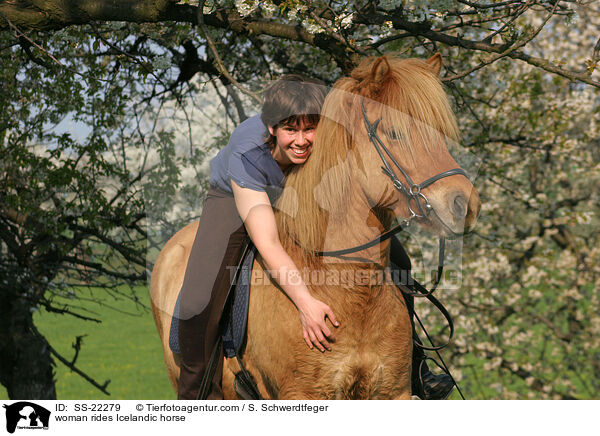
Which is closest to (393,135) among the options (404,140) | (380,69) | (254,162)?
(404,140)

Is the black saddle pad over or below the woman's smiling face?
below

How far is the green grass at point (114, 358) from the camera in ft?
50.2

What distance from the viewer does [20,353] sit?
7281 mm

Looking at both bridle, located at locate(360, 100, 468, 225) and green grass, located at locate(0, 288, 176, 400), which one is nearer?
bridle, located at locate(360, 100, 468, 225)

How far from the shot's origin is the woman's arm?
9.04 feet

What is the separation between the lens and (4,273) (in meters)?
7.05

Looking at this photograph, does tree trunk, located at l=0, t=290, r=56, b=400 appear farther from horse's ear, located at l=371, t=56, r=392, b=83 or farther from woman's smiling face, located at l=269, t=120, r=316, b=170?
horse's ear, located at l=371, t=56, r=392, b=83

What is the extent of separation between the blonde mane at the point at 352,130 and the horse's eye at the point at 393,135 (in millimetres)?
11

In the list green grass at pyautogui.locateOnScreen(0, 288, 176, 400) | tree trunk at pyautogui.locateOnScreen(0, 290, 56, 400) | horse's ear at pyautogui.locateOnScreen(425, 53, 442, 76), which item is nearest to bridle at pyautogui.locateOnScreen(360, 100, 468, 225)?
horse's ear at pyautogui.locateOnScreen(425, 53, 442, 76)

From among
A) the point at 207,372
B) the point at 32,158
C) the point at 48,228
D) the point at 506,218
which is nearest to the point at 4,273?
the point at 48,228

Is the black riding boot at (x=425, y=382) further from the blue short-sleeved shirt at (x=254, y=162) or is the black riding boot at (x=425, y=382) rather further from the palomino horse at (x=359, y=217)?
the blue short-sleeved shirt at (x=254, y=162)

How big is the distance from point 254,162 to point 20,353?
5861 millimetres

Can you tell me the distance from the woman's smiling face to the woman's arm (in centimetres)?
27
